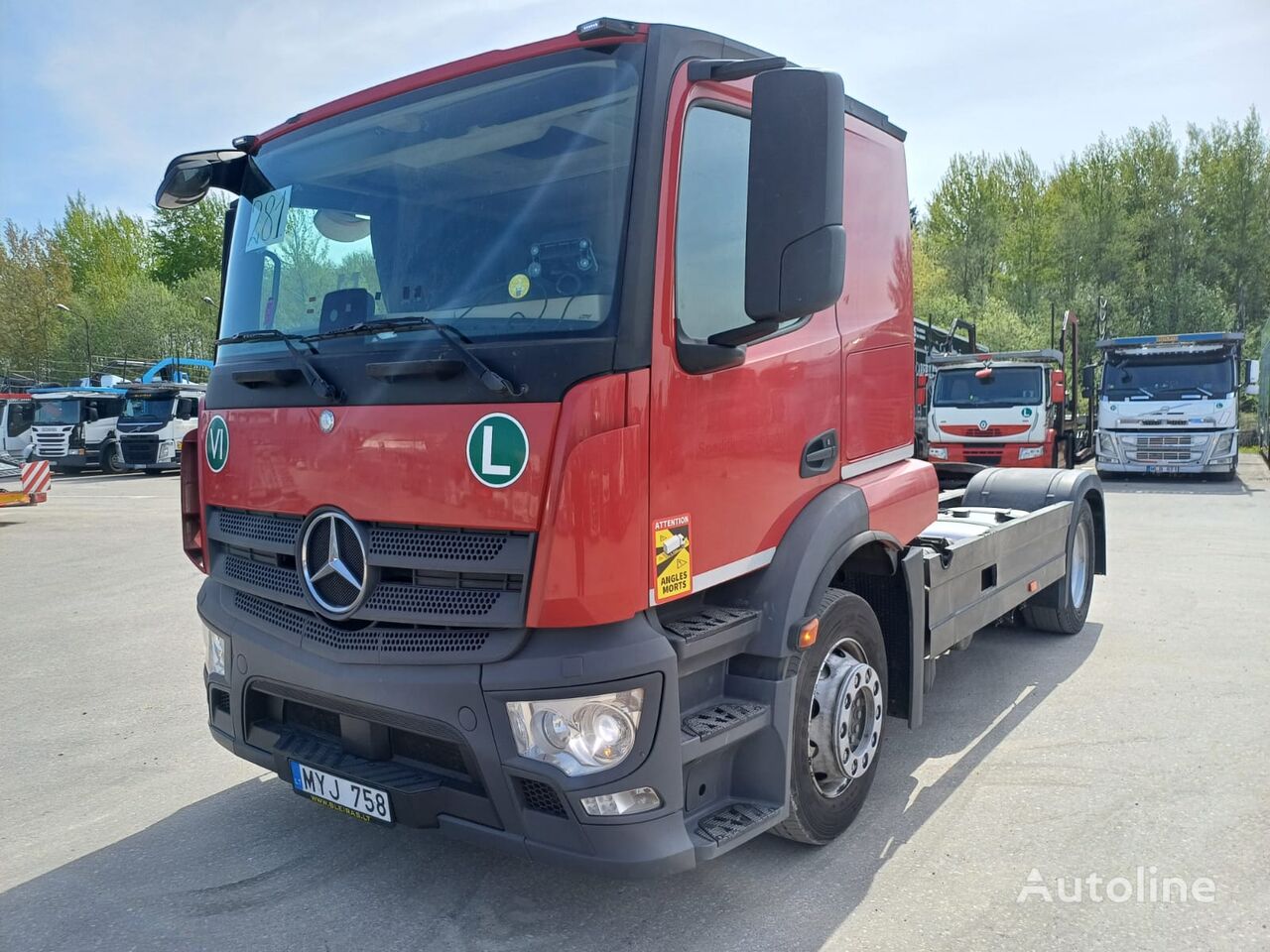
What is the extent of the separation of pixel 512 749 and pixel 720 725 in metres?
0.62

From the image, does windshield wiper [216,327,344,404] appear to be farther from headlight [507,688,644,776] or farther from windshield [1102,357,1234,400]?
windshield [1102,357,1234,400]

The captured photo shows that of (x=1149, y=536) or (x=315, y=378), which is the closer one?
(x=315, y=378)

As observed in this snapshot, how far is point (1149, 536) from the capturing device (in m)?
10.7

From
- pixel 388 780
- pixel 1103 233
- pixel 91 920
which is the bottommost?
pixel 91 920

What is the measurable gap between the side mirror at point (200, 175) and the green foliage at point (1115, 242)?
122 feet

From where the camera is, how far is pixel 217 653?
3.40m

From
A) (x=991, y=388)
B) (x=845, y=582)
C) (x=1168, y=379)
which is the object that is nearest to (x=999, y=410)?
(x=991, y=388)

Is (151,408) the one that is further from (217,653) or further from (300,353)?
(300,353)

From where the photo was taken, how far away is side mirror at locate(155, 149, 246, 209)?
3668 millimetres

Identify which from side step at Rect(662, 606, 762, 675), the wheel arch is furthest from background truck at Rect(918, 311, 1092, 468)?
side step at Rect(662, 606, 762, 675)

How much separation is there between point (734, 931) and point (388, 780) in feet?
Result: 3.68

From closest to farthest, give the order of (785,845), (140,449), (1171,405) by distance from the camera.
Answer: (785,845) < (1171,405) < (140,449)

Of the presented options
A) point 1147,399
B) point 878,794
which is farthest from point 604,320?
point 1147,399

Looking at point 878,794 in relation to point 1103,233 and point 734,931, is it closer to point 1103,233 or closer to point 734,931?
point 734,931
